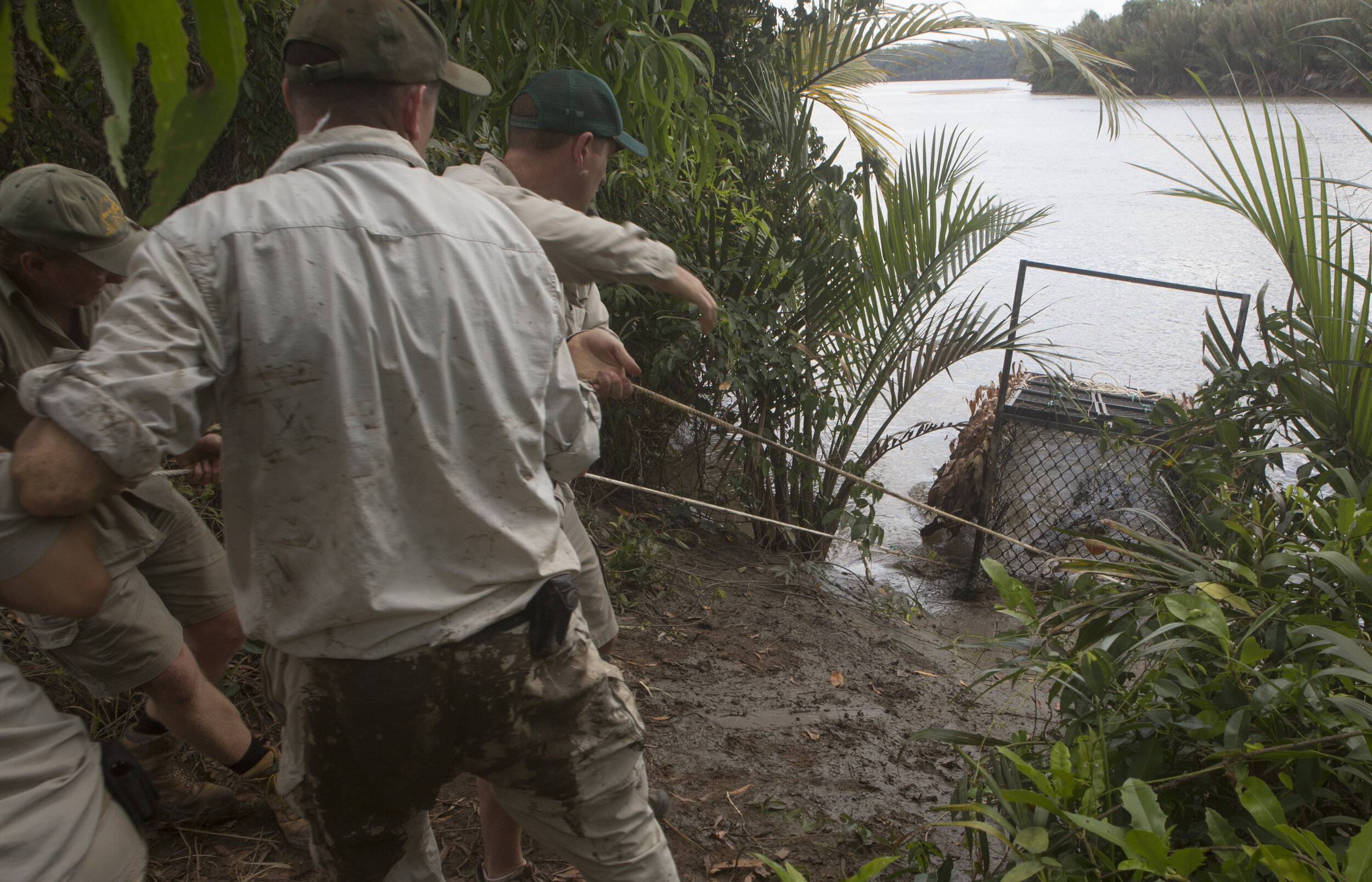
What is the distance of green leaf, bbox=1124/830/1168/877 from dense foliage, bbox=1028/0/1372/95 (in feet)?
10.7

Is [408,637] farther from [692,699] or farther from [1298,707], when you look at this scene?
[692,699]

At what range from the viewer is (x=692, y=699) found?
298 cm

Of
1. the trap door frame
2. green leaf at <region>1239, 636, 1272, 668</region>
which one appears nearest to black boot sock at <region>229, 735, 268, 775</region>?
green leaf at <region>1239, 636, 1272, 668</region>

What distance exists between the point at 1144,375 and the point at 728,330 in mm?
5166

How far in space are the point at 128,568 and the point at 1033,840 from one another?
6.00 feet

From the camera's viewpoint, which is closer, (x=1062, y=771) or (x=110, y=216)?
(x=1062, y=771)

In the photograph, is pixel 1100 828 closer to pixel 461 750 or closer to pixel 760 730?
pixel 461 750

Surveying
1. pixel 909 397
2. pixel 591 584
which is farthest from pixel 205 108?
pixel 909 397

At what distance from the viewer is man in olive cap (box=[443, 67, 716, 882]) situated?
1797 mm

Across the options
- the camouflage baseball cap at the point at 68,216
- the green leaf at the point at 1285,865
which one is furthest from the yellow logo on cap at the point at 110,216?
the green leaf at the point at 1285,865

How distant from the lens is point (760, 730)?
282cm

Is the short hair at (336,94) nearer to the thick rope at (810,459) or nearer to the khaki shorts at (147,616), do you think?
the thick rope at (810,459)

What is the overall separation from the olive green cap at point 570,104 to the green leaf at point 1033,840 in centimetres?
162

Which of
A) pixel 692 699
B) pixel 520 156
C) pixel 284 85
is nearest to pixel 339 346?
pixel 284 85
